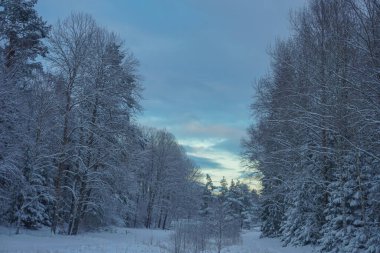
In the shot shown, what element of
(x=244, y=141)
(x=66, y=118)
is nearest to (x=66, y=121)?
(x=66, y=118)

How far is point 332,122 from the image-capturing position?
15.4 m

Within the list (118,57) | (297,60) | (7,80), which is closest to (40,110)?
(7,80)

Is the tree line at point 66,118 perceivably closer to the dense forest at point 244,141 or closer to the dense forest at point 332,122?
the dense forest at point 244,141

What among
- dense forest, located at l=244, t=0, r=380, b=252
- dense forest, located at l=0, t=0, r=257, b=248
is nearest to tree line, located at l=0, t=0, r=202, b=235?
dense forest, located at l=0, t=0, r=257, b=248

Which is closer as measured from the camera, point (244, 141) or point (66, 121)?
point (66, 121)

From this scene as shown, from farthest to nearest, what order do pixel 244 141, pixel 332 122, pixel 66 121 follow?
1. pixel 244 141
2. pixel 66 121
3. pixel 332 122

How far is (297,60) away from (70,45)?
45.2 feet

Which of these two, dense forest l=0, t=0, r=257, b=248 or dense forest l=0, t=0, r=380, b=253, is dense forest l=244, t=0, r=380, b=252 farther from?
dense forest l=0, t=0, r=257, b=248

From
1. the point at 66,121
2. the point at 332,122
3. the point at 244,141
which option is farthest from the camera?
the point at 244,141

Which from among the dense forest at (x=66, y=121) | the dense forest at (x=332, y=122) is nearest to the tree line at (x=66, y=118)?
the dense forest at (x=66, y=121)

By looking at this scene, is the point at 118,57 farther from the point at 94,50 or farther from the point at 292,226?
the point at 292,226

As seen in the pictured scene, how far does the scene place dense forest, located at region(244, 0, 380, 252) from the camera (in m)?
12.1

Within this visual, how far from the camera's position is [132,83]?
26859mm

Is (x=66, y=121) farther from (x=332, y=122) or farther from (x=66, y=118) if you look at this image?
(x=332, y=122)
